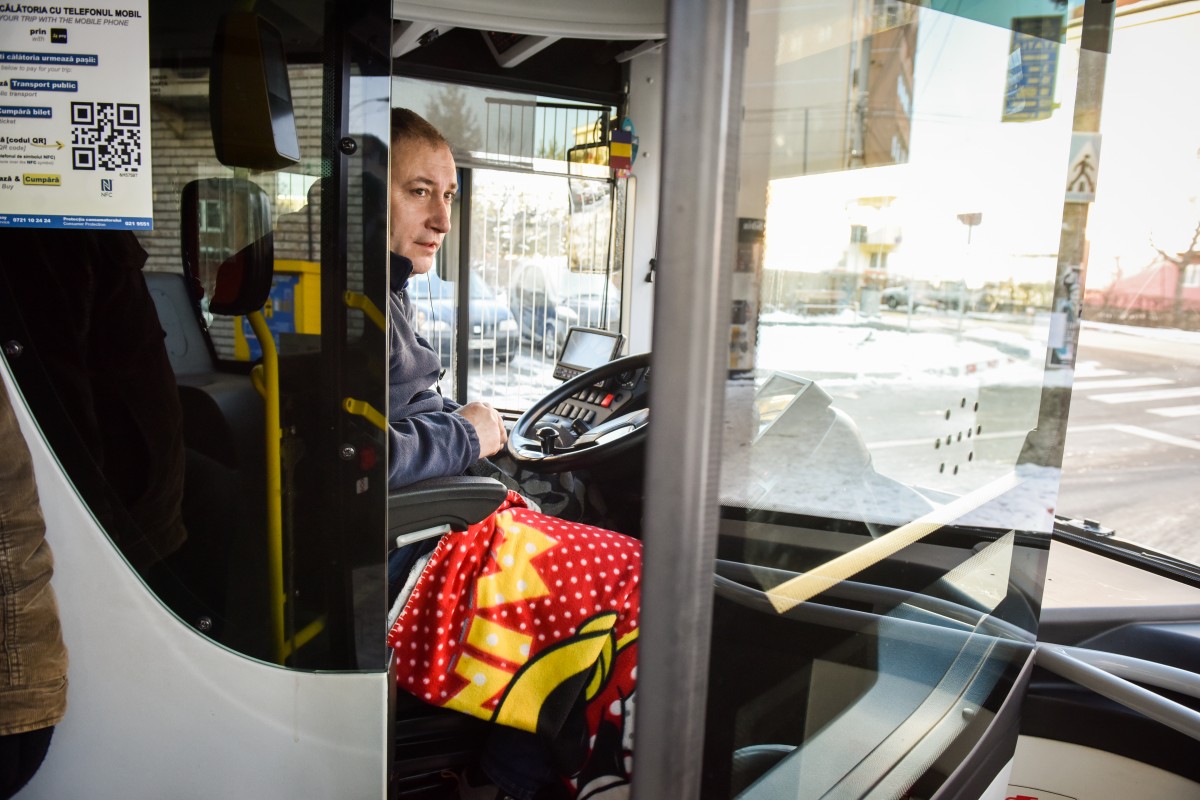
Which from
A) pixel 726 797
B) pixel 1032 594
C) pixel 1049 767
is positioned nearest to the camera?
pixel 726 797

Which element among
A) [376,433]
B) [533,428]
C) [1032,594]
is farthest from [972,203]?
[533,428]

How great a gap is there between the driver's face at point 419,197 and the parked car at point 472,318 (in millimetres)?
2559

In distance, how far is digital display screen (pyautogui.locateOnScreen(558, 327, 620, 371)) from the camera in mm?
3350

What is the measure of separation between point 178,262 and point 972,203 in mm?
1011

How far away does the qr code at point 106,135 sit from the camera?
1.04 m

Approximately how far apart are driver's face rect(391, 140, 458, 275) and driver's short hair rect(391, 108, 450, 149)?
10mm

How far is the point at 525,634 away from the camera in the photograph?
1446mm

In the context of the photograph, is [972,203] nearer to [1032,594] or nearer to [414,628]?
[1032,594]

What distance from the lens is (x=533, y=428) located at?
2.37 m

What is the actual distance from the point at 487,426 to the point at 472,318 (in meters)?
2.87

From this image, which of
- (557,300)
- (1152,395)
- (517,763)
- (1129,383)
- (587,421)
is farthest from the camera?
(557,300)

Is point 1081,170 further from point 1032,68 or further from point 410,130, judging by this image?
point 410,130

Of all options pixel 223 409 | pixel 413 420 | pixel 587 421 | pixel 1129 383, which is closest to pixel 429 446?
pixel 413 420

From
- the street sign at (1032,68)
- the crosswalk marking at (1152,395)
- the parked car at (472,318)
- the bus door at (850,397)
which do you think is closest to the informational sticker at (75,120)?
the bus door at (850,397)
